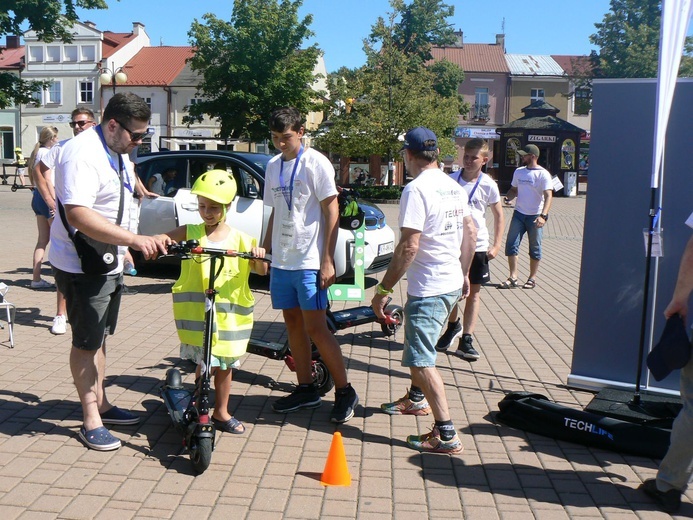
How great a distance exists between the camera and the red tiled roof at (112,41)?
60.3 m

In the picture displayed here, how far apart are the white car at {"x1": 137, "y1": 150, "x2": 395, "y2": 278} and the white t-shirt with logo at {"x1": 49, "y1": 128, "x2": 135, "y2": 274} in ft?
17.0

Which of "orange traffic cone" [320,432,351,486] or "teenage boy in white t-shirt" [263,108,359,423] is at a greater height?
"teenage boy in white t-shirt" [263,108,359,423]

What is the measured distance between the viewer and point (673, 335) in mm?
3721

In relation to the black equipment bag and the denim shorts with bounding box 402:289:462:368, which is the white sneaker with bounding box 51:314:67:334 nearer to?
the denim shorts with bounding box 402:289:462:368

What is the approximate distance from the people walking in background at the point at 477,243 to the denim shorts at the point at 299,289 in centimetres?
→ 228

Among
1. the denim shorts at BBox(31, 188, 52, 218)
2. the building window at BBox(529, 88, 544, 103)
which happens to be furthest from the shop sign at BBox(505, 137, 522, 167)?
the denim shorts at BBox(31, 188, 52, 218)

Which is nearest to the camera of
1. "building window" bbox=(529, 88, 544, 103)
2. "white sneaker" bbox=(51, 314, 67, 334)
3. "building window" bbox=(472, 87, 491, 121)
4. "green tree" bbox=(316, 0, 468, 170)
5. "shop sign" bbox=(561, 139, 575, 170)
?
"white sneaker" bbox=(51, 314, 67, 334)

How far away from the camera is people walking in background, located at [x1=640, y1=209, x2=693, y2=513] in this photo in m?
3.64

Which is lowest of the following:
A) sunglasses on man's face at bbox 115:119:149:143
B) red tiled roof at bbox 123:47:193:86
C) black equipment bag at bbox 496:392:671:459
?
black equipment bag at bbox 496:392:671:459

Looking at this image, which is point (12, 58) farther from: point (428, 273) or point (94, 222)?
point (428, 273)

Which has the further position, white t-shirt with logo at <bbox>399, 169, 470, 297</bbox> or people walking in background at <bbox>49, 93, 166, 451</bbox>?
white t-shirt with logo at <bbox>399, 169, 470, 297</bbox>

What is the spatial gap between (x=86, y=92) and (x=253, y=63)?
23.2 meters

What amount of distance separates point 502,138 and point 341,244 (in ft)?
106

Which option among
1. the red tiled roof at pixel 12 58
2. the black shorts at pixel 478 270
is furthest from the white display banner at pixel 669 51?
the red tiled roof at pixel 12 58
